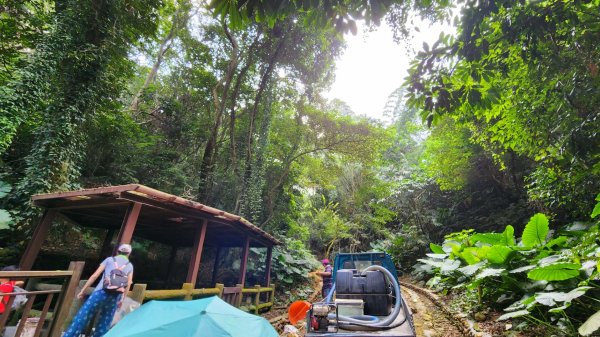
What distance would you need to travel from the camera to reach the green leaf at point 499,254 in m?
4.70

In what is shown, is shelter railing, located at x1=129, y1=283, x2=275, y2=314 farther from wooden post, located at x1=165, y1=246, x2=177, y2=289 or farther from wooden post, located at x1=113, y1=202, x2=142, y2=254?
wooden post, located at x1=165, y1=246, x2=177, y2=289

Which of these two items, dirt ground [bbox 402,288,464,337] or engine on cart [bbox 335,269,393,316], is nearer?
engine on cart [bbox 335,269,393,316]

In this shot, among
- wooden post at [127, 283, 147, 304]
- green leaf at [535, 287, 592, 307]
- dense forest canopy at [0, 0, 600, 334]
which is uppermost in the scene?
dense forest canopy at [0, 0, 600, 334]

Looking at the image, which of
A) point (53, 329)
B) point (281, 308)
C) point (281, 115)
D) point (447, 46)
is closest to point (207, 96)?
point (281, 115)

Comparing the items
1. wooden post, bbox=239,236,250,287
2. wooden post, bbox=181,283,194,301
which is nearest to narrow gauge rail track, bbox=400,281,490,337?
wooden post, bbox=181,283,194,301

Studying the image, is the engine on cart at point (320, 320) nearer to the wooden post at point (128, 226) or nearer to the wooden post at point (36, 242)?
the wooden post at point (128, 226)

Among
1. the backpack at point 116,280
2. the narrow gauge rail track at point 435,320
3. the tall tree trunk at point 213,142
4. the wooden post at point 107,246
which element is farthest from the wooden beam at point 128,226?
the tall tree trunk at point 213,142

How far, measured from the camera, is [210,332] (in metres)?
2.71

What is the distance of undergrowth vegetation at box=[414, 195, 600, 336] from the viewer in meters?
3.43

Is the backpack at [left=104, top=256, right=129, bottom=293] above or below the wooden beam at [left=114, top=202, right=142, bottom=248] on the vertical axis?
below

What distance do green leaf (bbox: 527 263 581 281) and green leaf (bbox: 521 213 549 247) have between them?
1839 millimetres

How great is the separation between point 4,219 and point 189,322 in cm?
779

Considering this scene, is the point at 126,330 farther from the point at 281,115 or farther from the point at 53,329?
the point at 281,115

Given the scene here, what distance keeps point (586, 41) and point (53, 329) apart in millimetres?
8956
